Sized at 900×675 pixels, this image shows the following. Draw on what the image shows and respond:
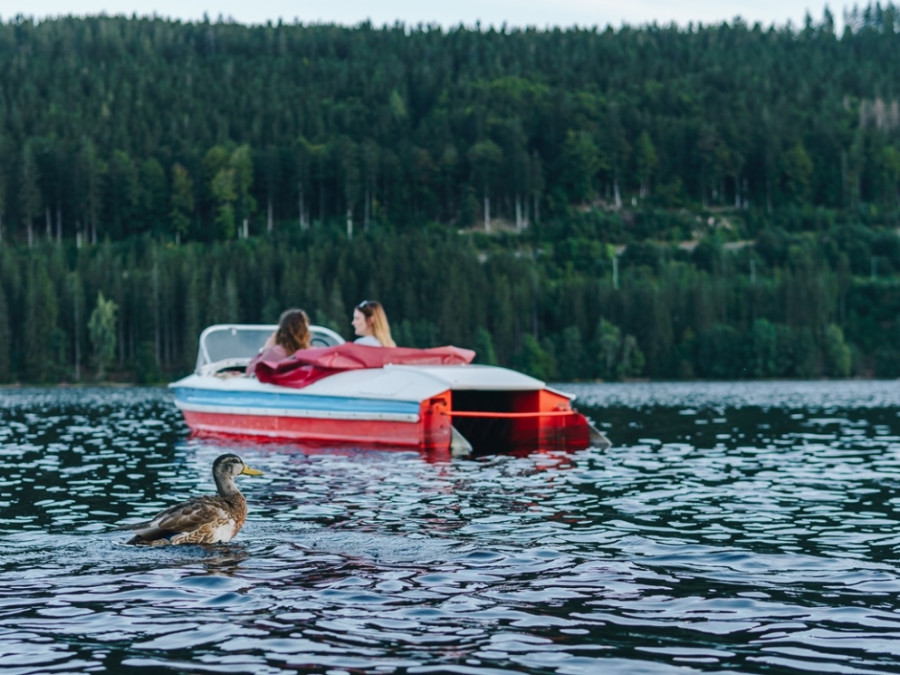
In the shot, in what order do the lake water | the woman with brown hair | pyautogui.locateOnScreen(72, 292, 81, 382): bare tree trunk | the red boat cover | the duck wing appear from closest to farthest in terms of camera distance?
1. the lake water
2. the duck wing
3. the red boat cover
4. the woman with brown hair
5. pyautogui.locateOnScreen(72, 292, 81, 382): bare tree trunk

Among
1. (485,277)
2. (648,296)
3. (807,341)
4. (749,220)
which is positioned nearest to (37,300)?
(485,277)

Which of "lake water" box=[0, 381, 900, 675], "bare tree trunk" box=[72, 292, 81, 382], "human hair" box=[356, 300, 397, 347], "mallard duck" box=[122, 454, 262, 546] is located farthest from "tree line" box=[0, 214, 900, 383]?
"mallard duck" box=[122, 454, 262, 546]

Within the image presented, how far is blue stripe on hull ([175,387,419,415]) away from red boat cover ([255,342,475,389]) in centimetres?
36

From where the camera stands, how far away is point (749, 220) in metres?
195

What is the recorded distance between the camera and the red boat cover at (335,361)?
1023 inches

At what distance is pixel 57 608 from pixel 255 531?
4164mm

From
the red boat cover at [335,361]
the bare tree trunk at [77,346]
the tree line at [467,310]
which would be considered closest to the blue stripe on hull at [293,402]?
the red boat cover at [335,361]

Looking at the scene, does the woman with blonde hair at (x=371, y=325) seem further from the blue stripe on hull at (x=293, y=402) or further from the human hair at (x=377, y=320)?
the blue stripe on hull at (x=293, y=402)

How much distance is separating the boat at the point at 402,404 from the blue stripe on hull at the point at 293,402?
1.0 inches

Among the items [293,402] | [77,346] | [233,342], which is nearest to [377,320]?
[293,402]

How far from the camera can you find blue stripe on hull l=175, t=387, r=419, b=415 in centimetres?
2497

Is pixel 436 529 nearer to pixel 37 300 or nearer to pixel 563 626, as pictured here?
pixel 563 626

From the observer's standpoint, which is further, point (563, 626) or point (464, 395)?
point (464, 395)

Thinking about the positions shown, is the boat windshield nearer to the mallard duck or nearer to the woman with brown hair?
the woman with brown hair
